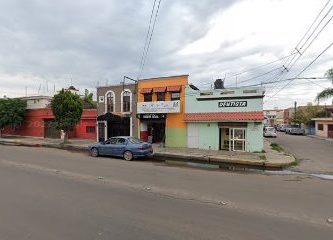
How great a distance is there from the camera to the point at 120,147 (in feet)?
68.4

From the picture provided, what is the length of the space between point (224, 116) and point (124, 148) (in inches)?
377

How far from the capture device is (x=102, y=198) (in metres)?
8.78

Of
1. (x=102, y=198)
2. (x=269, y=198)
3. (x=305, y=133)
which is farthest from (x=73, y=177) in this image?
(x=305, y=133)

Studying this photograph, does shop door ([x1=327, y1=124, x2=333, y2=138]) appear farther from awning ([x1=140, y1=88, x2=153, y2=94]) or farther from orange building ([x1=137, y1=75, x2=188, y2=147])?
awning ([x1=140, y1=88, x2=153, y2=94])

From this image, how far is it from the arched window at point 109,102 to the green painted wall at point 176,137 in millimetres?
7150

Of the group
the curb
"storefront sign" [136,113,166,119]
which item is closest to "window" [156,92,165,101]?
"storefront sign" [136,113,166,119]

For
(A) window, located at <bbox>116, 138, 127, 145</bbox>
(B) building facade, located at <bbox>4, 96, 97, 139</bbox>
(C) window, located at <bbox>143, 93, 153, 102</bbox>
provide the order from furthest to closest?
1. (B) building facade, located at <bbox>4, 96, 97, 139</bbox>
2. (C) window, located at <bbox>143, 93, 153, 102</bbox>
3. (A) window, located at <bbox>116, 138, 127, 145</bbox>

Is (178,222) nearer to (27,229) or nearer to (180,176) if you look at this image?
(27,229)

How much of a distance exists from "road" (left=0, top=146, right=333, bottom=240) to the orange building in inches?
626

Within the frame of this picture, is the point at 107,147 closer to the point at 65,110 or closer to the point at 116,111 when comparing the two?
the point at 65,110

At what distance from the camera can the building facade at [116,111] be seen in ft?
103

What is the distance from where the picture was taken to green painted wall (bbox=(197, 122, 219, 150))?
88.1ft

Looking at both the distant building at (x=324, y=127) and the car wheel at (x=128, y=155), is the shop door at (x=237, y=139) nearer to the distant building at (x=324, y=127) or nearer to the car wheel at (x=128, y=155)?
the car wheel at (x=128, y=155)

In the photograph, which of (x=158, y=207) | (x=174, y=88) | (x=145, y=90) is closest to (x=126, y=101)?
(x=145, y=90)
